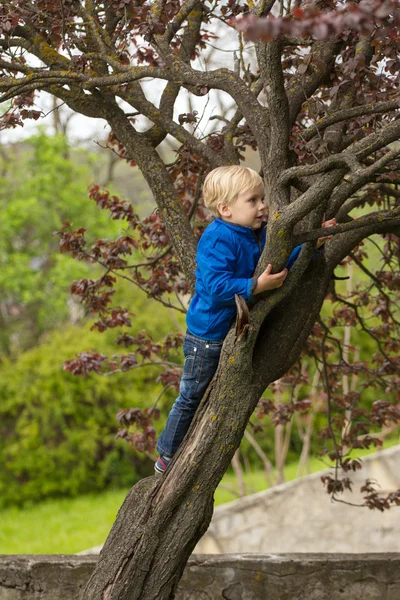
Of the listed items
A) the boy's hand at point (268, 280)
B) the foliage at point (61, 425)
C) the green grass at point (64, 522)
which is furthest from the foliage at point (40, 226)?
the boy's hand at point (268, 280)

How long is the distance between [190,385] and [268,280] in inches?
23.2

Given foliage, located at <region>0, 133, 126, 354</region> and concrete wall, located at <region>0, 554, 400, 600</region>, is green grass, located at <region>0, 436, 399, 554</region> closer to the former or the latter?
foliage, located at <region>0, 133, 126, 354</region>

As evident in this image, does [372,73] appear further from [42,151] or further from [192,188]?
[42,151]

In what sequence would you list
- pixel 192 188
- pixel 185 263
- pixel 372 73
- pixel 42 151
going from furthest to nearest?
pixel 42 151
pixel 192 188
pixel 185 263
pixel 372 73

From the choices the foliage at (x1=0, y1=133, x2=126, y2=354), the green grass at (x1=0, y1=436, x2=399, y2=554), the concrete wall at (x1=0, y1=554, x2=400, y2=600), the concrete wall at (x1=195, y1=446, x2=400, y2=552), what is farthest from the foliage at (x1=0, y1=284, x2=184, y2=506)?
the concrete wall at (x1=0, y1=554, x2=400, y2=600)

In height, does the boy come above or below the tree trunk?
above

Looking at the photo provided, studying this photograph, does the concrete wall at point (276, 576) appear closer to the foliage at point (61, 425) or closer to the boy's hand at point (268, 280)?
the boy's hand at point (268, 280)

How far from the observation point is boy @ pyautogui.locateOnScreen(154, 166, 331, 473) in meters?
3.10

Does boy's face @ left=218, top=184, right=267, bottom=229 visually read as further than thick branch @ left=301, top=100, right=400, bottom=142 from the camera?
Yes

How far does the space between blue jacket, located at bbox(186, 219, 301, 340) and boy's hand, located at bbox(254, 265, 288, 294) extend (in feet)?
0.13

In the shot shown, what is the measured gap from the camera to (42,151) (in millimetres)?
14195

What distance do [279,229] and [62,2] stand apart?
1433 mm

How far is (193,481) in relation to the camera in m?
3.18

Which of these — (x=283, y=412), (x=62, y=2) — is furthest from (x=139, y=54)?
(x=283, y=412)
